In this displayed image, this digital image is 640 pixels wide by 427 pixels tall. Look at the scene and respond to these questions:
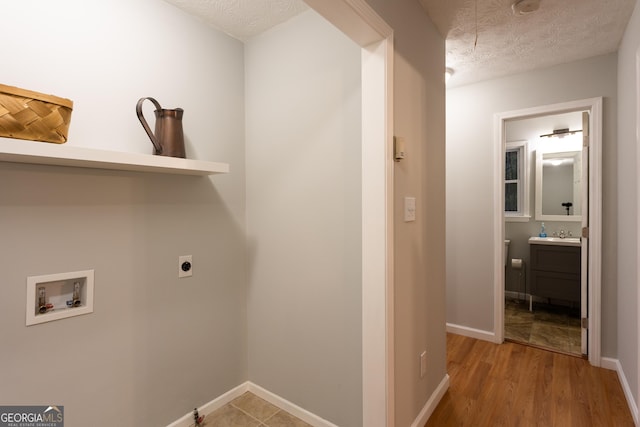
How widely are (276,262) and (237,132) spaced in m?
0.96

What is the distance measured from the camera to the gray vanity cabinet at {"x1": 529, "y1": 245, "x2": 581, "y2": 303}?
3592mm

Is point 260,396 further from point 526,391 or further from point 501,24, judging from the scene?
point 501,24

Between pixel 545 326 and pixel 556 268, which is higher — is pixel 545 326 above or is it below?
below

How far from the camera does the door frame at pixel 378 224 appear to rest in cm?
144

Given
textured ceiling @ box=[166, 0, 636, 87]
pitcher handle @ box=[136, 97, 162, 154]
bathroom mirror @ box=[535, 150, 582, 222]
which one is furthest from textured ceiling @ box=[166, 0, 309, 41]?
bathroom mirror @ box=[535, 150, 582, 222]

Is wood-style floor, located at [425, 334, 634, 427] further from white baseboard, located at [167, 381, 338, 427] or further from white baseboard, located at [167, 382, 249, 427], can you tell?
white baseboard, located at [167, 382, 249, 427]

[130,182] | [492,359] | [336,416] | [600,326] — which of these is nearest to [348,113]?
[130,182]

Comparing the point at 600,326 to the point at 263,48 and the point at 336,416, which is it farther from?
the point at 263,48

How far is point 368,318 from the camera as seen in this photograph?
151 cm

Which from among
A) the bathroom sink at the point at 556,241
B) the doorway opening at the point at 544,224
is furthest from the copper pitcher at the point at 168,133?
the bathroom sink at the point at 556,241

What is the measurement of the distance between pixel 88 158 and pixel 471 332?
341cm

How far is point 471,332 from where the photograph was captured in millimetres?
3139

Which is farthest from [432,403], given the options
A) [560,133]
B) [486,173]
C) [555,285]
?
[560,133]

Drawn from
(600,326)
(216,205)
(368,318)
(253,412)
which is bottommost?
(253,412)
